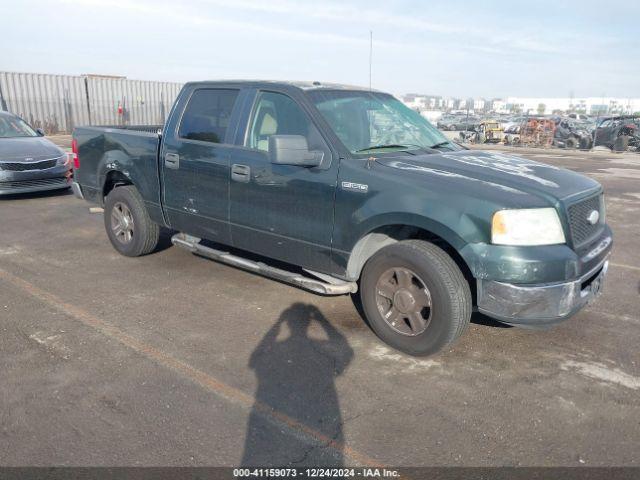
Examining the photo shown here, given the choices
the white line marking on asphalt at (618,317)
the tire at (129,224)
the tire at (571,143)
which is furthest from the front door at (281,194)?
the tire at (571,143)

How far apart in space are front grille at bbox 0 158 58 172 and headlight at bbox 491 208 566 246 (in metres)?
8.34

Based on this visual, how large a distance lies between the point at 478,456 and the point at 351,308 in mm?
2101

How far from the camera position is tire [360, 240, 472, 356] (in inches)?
141

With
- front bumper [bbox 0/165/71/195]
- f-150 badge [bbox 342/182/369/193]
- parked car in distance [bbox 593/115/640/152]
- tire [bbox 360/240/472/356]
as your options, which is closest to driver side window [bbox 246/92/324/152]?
f-150 badge [bbox 342/182/369/193]

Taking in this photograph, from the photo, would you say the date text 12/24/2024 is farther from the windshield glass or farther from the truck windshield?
the windshield glass

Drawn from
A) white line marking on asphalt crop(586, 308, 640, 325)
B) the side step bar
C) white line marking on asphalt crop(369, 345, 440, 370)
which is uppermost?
the side step bar

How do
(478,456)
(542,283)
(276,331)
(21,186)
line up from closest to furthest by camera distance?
(478,456), (542,283), (276,331), (21,186)

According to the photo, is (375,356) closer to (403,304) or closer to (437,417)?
(403,304)

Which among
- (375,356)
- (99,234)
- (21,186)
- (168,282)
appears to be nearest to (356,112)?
(375,356)

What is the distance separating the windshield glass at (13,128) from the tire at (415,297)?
861 cm

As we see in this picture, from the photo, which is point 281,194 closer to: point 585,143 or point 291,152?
point 291,152

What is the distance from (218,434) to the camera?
2904 mm

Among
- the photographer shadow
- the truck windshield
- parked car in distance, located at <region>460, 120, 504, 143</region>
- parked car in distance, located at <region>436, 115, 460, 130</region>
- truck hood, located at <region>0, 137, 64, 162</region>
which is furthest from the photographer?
parked car in distance, located at <region>436, 115, 460, 130</region>

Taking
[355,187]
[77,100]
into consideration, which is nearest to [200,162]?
[355,187]
